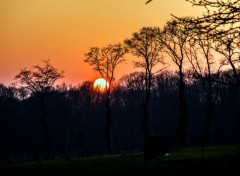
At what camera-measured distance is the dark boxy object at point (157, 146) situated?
29219 millimetres

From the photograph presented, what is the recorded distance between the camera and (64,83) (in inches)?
4304

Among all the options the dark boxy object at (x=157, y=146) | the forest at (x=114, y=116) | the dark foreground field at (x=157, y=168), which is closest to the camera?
the dark foreground field at (x=157, y=168)

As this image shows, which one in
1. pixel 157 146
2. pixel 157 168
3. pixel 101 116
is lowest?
pixel 157 168

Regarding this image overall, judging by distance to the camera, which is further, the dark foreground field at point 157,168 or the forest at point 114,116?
the forest at point 114,116

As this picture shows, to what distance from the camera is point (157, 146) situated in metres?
30.2

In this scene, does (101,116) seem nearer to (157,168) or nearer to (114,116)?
(114,116)

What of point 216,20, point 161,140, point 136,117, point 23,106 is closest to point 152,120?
point 136,117

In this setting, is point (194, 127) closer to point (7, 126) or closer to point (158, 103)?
point (158, 103)

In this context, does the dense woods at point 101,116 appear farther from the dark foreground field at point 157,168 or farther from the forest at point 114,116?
the dark foreground field at point 157,168

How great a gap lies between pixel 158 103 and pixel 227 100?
23535 millimetres

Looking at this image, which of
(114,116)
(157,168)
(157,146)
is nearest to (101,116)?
(114,116)

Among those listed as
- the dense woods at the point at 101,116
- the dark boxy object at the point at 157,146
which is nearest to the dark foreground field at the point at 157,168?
the dark boxy object at the point at 157,146

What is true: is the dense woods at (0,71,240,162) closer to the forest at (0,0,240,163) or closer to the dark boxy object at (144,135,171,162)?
the forest at (0,0,240,163)

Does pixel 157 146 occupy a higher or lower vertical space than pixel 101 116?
lower
